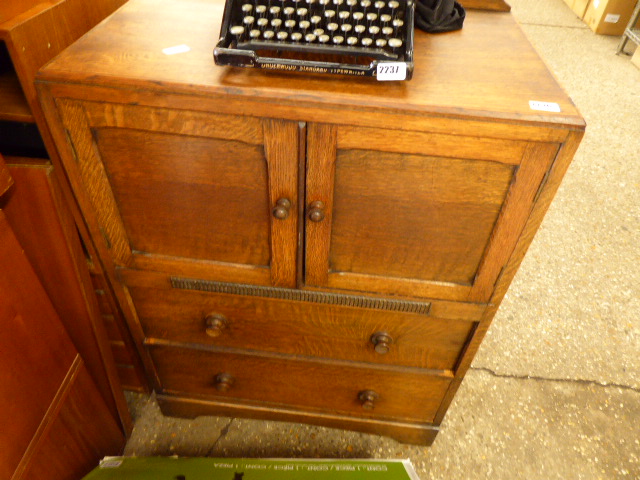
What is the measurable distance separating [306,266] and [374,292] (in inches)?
6.4

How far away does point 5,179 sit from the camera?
847mm

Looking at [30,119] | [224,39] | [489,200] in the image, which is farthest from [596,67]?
[30,119]

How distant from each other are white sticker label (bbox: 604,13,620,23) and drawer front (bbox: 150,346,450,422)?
4033mm

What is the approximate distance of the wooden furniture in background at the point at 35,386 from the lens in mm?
859

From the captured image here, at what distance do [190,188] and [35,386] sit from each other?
0.53m

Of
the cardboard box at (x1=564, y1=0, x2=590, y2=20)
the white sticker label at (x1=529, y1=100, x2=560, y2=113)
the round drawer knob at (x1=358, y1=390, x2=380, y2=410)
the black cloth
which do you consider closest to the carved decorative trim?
the round drawer knob at (x1=358, y1=390, x2=380, y2=410)

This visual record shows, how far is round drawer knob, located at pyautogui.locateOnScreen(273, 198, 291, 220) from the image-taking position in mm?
843

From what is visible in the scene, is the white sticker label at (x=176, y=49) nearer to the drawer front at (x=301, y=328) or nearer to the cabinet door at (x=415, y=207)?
the cabinet door at (x=415, y=207)

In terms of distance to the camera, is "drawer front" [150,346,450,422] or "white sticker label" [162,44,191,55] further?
"drawer front" [150,346,450,422]

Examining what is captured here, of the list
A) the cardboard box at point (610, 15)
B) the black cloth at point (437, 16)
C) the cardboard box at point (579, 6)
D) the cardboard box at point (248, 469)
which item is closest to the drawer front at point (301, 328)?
the cardboard box at point (248, 469)

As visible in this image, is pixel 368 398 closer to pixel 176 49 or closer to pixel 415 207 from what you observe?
pixel 415 207

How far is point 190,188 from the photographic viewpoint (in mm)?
877

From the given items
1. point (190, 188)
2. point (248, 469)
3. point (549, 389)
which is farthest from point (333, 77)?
point (549, 389)

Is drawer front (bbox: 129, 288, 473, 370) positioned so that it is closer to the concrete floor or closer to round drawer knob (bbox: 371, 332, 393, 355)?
round drawer knob (bbox: 371, 332, 393, 355)
